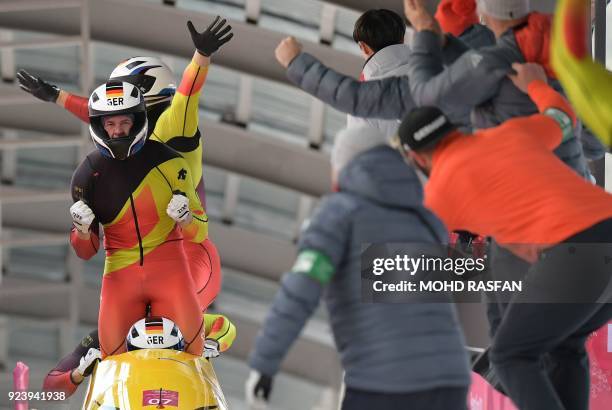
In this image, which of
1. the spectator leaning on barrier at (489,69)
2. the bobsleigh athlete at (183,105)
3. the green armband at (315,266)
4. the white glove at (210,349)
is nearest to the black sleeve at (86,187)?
the bobsleigh athlete at (183,105)

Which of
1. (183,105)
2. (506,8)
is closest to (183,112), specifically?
(183,105)

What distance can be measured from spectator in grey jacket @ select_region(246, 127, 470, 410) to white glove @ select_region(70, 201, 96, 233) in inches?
94.2

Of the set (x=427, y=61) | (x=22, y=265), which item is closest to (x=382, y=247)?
(x=427, y=61)

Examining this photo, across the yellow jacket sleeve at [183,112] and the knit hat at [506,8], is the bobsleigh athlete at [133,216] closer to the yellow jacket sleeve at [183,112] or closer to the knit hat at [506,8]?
the yellow jacket sleeve at [183,112]

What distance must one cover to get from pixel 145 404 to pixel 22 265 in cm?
1332

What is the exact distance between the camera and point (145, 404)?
20.0 feet

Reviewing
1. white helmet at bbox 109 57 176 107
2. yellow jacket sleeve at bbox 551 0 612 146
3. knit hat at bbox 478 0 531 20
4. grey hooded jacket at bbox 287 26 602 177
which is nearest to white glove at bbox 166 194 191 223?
white helmet at bbox 109 57 176 107

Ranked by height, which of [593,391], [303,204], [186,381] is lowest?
[303,204]

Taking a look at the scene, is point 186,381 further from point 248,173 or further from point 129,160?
point 248,173

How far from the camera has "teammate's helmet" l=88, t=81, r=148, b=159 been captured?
22.0 ft

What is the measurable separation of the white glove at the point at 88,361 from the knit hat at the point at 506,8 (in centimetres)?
291

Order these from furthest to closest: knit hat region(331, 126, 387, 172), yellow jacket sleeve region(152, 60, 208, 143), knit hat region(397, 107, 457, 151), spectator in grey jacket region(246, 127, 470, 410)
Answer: yellow jacket sleeve region(152, 60, 208, 143), knit hat region(397, 107, 457, 151), knit hat region(331, 126, 387, 172), spectator in grey jacket region(246, 127, 470, 410)

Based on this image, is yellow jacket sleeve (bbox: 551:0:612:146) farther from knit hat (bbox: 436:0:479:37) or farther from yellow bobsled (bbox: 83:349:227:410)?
yellow bobsled (bbox: 83:349:227:410)

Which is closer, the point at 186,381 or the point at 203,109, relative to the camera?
the point at 186,381
